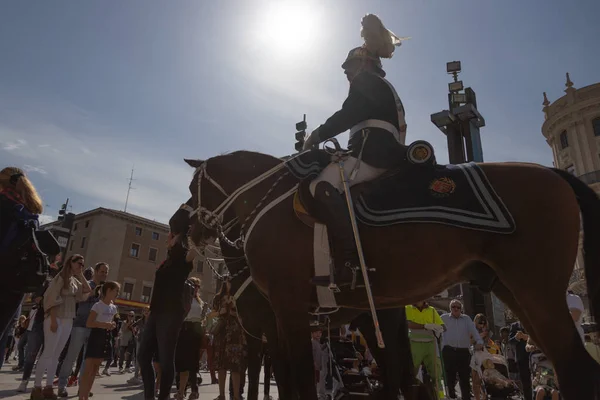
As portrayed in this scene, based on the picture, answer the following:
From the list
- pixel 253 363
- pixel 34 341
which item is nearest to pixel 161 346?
pixel 253 363

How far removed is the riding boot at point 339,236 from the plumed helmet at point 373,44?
5.19 ft

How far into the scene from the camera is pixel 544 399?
722 cm

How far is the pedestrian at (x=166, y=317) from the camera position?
5.47m

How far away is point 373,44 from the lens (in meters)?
4.27

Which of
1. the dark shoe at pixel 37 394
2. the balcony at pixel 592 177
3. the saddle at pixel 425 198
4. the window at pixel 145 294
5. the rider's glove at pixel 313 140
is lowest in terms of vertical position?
the dark shoe at pixel 37 394

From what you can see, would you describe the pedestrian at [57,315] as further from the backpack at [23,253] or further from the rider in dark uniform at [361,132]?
the rider in dark uniform at [361,132]

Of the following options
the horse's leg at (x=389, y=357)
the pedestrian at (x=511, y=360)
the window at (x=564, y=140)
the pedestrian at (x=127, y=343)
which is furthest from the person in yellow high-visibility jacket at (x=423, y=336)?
the window at (x=564, y=140)

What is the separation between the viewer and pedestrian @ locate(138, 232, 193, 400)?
547 cm

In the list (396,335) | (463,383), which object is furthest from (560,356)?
(463,383)

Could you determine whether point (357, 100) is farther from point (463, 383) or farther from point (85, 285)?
point (463, 383)

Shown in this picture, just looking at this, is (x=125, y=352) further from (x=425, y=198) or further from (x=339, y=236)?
(x=425, y=198)

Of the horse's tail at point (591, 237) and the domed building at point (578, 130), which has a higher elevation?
the domed building at point (578, 130)

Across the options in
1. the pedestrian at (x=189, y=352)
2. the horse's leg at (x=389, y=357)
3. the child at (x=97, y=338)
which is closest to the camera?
the horse's leg at (x=389, y=357)

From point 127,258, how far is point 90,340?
159 ft
